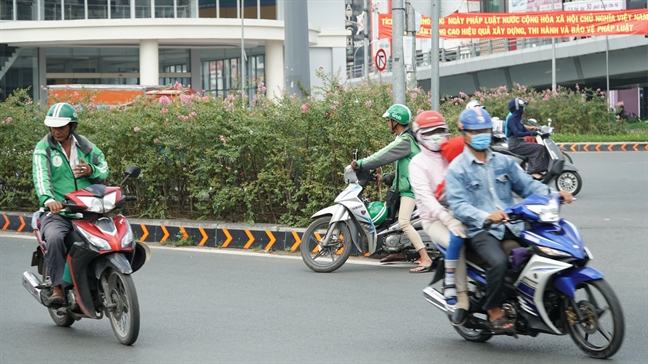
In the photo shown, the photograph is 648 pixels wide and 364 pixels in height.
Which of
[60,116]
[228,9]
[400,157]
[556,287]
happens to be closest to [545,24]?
[228,9]

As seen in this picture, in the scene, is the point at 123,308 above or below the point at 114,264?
below

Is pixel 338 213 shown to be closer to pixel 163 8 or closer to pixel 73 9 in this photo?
pixel 163 8

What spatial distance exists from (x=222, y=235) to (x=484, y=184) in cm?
662

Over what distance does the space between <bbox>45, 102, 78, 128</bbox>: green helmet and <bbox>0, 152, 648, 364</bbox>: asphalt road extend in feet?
5.21

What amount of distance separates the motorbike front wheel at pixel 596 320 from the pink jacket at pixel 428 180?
1.15 meters

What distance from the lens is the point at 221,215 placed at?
45.7ft

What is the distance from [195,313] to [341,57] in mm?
50944

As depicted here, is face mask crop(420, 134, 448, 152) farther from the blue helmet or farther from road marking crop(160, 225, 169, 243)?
road marking crop(160, 225, 169, 243)

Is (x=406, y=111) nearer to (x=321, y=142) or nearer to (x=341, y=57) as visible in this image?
(x=321, y=142)

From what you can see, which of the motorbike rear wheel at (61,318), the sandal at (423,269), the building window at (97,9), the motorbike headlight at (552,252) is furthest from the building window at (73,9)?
the motorbike headlight at (552,252)

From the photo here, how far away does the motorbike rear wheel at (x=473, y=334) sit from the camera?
24.5 ft

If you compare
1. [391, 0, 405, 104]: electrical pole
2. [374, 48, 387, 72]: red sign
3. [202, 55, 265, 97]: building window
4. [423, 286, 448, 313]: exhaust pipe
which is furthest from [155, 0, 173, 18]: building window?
[423, 286, 448, 313]: exhaust pipe

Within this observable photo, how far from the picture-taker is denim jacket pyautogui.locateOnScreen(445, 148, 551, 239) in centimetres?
705

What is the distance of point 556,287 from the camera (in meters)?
6.62
